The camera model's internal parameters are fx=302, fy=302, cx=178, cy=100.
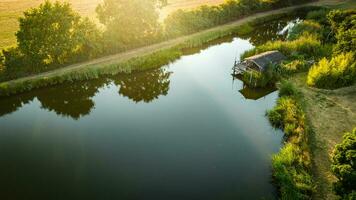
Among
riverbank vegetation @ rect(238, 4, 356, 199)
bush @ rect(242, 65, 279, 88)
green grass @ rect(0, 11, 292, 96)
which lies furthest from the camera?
bush @ rect(242, 65, 279, 88)

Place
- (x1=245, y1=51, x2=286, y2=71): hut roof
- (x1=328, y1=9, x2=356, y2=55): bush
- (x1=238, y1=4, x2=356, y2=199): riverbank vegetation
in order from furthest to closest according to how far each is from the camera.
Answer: (x1=245, y1=51, x2=286, y2=71): hut roof
(x1=328, y1=9, x2=356, y2=55): bush
(x1=238, y1=4, x2=356, y2=199): riverbank vegetation

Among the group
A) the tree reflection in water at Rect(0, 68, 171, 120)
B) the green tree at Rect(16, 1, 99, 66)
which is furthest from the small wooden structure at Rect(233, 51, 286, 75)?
the green tree at Rect(16, 1, 99, 66)

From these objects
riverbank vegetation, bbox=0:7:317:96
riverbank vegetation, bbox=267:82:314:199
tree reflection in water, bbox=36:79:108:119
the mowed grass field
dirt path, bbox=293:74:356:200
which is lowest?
dirt path, bbox=293:74:356:200

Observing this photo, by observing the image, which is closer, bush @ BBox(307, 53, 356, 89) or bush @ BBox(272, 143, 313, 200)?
bush @ BBox(272, 143, 313, 200)

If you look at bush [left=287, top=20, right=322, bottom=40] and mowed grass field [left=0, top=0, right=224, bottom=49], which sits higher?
mowed grass field [left=0, top=0, right=224, bottom=49]

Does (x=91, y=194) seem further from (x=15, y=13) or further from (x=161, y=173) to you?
(x=15, y=13)

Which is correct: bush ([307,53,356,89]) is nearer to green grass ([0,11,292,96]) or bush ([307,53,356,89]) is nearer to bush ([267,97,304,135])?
bush ([267,97,304,135])

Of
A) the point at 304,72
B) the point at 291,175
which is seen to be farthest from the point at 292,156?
the point at 304,72

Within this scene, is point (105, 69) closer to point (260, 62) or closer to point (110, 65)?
point (110, 65)

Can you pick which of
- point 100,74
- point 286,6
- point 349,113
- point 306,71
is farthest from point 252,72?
point 286,6
